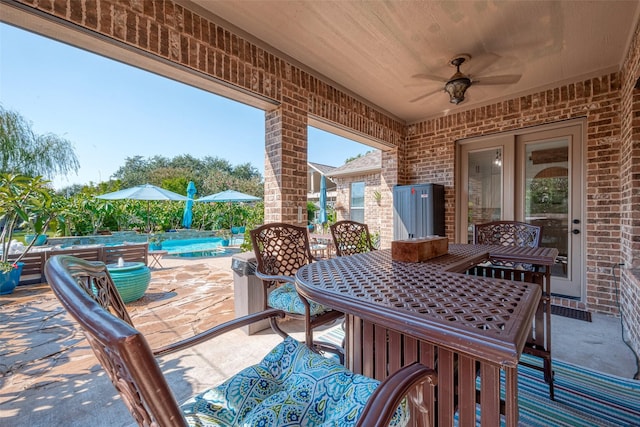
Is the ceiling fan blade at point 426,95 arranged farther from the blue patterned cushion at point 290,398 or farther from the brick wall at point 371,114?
the blue patterned cushion at point 290,398

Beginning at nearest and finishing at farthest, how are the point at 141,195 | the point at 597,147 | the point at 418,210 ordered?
the point at 597,147, the point at 418,210, the point at 141,195

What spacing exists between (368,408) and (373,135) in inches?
158

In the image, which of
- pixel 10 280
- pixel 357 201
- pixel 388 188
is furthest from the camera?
pixel 357 201

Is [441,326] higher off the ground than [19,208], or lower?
lower

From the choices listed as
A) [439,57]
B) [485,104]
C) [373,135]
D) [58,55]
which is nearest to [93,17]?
[439,57]

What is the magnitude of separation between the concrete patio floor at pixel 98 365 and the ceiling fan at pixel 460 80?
8.77 ft

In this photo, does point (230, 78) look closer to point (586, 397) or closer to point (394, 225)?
point (394, 225)

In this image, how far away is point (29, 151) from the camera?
29.0ft

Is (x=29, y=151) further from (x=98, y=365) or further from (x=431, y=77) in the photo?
(x=431, y=77)

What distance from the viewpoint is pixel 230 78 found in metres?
2.49

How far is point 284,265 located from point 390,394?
1.68 meters

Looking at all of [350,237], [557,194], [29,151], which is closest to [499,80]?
[557,194]

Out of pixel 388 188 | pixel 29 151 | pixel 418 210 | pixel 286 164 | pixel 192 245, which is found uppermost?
pixel 29 151

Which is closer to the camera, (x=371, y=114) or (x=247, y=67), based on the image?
(x=247, y=67)
